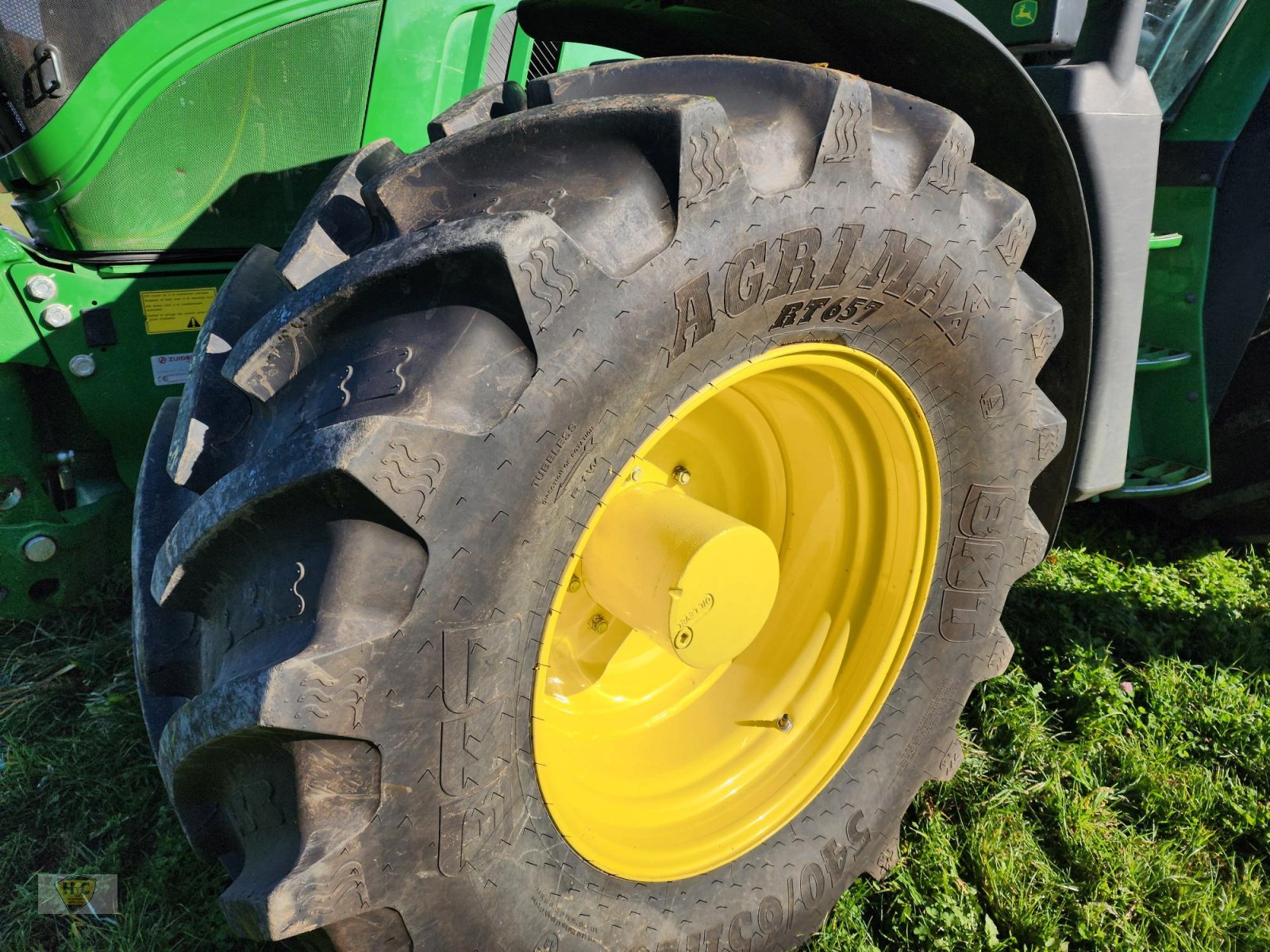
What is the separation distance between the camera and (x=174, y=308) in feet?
6.50

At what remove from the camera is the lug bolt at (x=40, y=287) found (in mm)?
1878

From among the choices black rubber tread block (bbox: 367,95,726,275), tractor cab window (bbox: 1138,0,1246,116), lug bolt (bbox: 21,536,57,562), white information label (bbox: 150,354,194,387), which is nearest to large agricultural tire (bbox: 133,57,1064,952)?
black rubber tread block (bbox: 367,95,726,275)

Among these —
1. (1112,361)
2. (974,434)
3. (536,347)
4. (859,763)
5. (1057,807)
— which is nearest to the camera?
(536,347)

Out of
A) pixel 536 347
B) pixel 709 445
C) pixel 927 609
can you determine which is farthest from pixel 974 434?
pixel 536 347

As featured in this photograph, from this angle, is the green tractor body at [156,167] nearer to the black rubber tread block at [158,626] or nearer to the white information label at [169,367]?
the white information label at [169,367]

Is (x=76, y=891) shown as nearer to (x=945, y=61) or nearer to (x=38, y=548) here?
(x=38, y=548)

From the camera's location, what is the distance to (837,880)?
5.59ft

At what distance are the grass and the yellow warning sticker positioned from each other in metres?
0.69

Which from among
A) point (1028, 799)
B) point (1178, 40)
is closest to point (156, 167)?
point (1028, 799)

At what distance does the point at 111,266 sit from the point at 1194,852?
247 cm

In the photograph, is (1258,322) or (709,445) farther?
(1258,322)

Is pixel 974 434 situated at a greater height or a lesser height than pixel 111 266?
lesser

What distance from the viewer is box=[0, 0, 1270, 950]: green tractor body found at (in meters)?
1.13

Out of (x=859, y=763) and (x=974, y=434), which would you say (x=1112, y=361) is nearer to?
(x=974, y=434)
